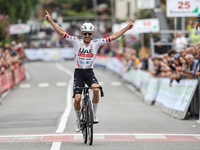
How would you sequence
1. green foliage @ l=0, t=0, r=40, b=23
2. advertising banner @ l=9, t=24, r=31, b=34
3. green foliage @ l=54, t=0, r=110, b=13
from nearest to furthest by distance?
advertising banner @ l=9, t=24, r=31, b=34 < green foliage @ l=0, t=0, r=40, b=23 < green foliage @ l=54, t=0, r=110, b=13

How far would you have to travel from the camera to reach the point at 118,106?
17.8 m

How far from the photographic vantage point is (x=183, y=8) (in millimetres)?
17531

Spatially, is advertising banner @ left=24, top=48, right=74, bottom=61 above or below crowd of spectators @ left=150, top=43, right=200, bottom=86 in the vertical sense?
below

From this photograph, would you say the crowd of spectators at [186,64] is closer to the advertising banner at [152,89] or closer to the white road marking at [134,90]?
the advertising banner at [152,89]

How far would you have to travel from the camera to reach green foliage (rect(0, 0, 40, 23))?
136 feet

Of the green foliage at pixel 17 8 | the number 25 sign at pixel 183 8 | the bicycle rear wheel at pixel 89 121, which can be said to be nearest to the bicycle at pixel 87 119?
the bicycle rear wheel at pixel 89 121

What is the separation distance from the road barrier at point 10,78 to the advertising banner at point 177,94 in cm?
850

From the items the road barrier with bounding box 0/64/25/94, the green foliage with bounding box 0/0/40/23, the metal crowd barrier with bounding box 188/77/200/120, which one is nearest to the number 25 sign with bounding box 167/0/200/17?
the metal crowd barrier with bounding box 188/77/200/120

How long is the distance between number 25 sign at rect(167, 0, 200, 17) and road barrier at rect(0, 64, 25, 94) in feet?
28.4

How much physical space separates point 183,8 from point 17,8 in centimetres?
2831

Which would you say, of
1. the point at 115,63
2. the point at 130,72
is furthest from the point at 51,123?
the point at 115,63

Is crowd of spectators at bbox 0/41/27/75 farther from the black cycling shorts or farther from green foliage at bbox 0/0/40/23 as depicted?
the black cycling shorts

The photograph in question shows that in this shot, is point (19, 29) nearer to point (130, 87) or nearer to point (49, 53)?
point (130, 87)

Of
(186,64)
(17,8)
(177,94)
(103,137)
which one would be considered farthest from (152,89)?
(17,8)
